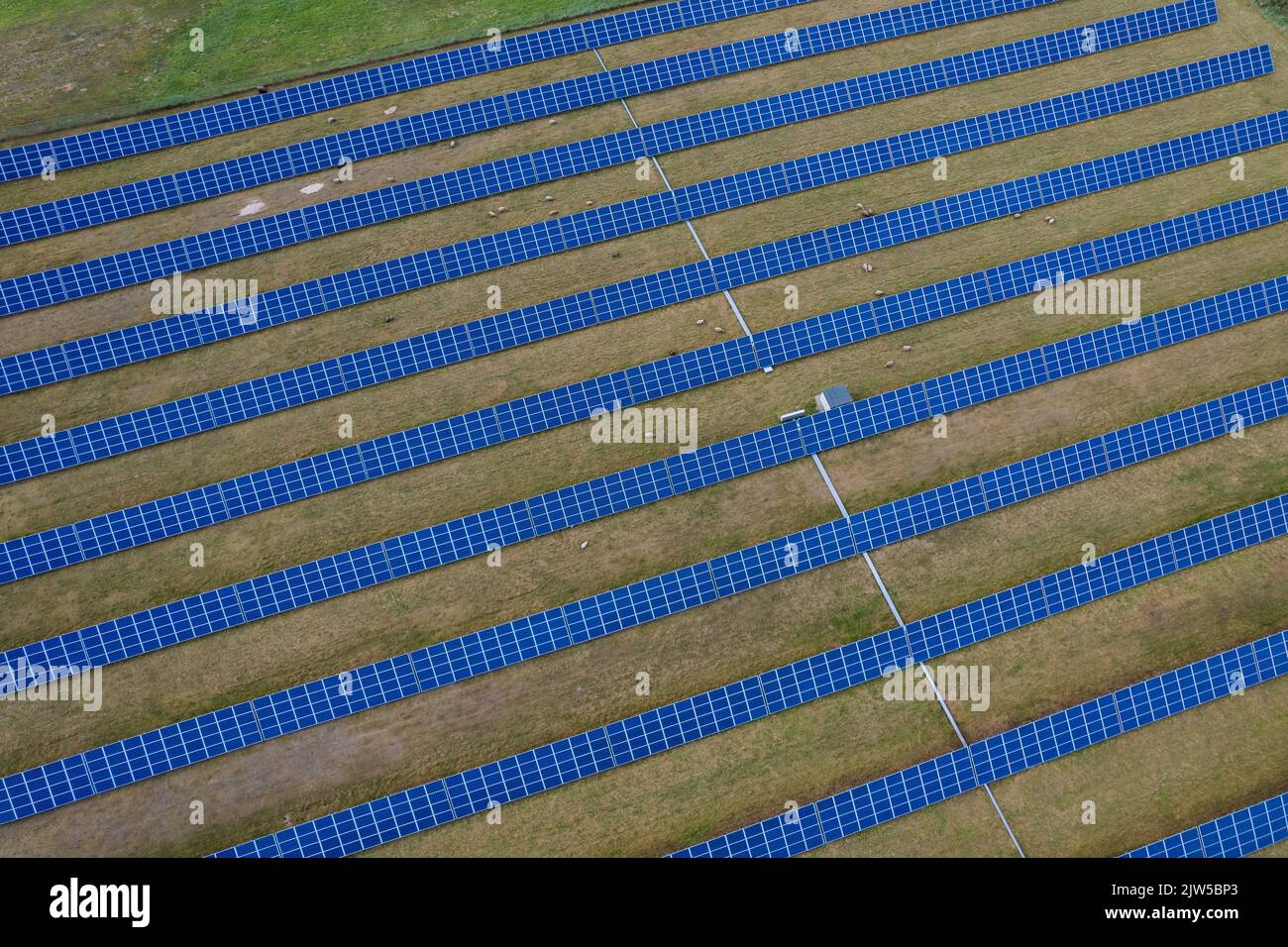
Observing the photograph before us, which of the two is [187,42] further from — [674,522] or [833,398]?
[833,398]

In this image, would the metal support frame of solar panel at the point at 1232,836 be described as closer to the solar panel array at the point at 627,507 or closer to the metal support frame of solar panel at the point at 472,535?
the solar panel array at the point at 627,507

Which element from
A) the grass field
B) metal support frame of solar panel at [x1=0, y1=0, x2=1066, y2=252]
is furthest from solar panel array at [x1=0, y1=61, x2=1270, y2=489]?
metal support frame of solar panel at [x1=0, y1=0, x2=1066, y2=252]

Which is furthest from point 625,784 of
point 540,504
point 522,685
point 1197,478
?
point 1197,478

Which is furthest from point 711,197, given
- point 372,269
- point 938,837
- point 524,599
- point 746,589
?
point 938,837

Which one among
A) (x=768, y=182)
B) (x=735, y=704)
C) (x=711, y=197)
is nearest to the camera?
(x=735, y=704)

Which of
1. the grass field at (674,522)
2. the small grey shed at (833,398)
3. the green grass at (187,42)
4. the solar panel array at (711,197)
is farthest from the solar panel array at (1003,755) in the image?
the green grass at (187,42)

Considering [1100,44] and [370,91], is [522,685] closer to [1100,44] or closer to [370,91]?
[370,91]
